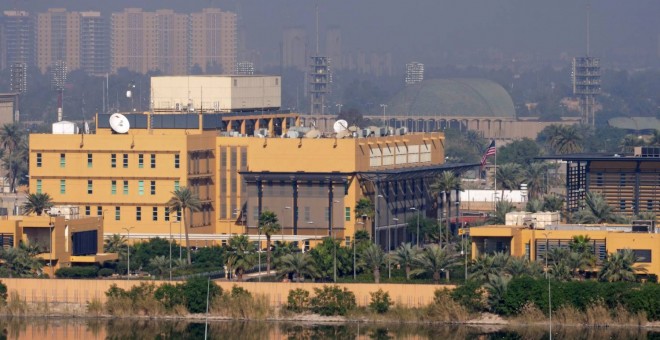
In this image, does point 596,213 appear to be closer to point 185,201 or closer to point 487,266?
point 487,266

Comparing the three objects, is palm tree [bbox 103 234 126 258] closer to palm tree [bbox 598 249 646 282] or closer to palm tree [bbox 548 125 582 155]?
palm tree [bbox 598 249 646 282]

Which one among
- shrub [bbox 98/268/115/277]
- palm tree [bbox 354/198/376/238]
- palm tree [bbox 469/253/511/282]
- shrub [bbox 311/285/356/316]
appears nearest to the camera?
shrub [bbox 311/285/356/316]

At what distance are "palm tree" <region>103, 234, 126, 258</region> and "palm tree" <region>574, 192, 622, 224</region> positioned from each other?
92.2ft

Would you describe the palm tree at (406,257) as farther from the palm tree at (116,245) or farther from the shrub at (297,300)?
the palm tree at (116,245)

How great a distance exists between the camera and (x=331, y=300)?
4584 inches

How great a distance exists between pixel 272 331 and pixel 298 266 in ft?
30.2

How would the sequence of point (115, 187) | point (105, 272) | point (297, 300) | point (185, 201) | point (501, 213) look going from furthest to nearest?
point (115, 187) < point (185, 201) < point (501, 213) < point (105, 272) < point (297, 300)

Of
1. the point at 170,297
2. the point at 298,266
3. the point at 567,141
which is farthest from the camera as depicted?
the point at 567,141

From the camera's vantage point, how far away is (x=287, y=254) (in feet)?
409

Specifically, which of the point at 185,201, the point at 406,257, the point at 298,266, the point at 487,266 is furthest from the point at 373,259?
the point at 185,201

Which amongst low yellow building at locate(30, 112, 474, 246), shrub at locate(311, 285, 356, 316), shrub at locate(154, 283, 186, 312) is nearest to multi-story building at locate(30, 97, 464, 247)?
low yellow building at locate(30, 112, 474, 246)

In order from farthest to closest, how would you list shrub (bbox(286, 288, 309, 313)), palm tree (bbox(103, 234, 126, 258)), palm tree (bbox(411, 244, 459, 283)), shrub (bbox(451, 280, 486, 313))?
palm tree (bbox(103, 234, 126, 258)) → palm tree (bbox(411, 244, 459, 283)) → shrub (bbox(286, 288, 309, 313)) → shrub (bbox(451, 280, 486, 313))

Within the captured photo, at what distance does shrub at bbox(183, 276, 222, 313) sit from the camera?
117250 mm

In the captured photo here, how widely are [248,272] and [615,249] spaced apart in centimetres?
2241
